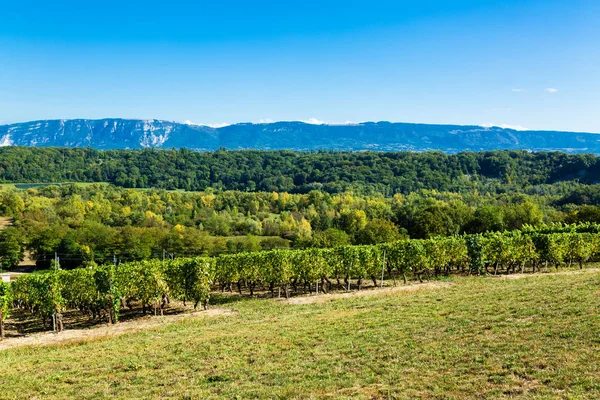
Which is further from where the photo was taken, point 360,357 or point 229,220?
point 229,220

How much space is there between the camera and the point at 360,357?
1853cm

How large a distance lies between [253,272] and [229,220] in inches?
3401

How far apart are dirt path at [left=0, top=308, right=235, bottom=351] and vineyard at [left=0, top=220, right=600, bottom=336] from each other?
Answer: 1.48m

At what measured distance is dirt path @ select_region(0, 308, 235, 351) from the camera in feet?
94.6

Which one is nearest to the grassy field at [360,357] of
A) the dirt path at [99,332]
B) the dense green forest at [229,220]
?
the dirt path at [99,332]

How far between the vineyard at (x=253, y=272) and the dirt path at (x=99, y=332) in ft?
4.85

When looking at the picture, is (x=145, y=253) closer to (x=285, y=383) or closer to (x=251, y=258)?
(x=251, y=258)

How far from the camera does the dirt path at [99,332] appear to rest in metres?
28.8

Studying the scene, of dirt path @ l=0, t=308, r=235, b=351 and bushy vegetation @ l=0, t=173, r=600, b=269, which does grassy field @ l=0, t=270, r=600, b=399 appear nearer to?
dirt path @ l=0, t=308, r=235, b=351

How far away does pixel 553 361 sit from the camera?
1534cm

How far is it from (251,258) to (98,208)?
335 feet

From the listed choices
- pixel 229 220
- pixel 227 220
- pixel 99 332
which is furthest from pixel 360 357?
pixel 229 220

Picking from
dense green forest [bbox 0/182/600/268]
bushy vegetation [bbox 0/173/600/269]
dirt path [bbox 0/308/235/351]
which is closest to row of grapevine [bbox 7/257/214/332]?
dirt path [bbox 0/308/235/351]

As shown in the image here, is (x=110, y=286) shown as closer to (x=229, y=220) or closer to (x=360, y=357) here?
(x=360, y=357)
